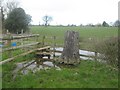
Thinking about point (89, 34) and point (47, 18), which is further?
point (47, 18)

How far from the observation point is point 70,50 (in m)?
10.1

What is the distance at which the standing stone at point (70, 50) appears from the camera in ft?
32.6

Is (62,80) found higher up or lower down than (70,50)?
lower down

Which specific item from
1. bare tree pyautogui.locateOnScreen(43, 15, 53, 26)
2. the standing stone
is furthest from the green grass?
bare tree pyautogui.locateOnScreen(43, 15, 53, 26)

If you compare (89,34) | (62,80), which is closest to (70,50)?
(62,80)

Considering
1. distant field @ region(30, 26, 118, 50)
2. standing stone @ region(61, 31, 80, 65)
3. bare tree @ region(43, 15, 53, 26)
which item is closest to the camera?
standing stone @ region(61, 31, 80, 65)

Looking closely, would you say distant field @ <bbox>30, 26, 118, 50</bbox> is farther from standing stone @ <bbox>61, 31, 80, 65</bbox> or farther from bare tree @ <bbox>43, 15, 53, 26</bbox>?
bare tree @ <bbox>43, 15, 53, 26</bbox>

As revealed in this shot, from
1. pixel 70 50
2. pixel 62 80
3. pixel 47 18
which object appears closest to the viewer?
pixel 62 80

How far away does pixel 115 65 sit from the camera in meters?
8.11

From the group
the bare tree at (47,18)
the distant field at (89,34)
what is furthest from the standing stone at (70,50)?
the bare tree at (47,18)

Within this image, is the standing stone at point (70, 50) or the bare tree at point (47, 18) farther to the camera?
the bare tree at point (47, 18)

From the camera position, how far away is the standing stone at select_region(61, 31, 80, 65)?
391 inches

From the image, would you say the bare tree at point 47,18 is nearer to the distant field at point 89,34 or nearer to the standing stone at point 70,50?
the distant field at point 89,34

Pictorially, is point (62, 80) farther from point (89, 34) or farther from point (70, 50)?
point (89, 34)
